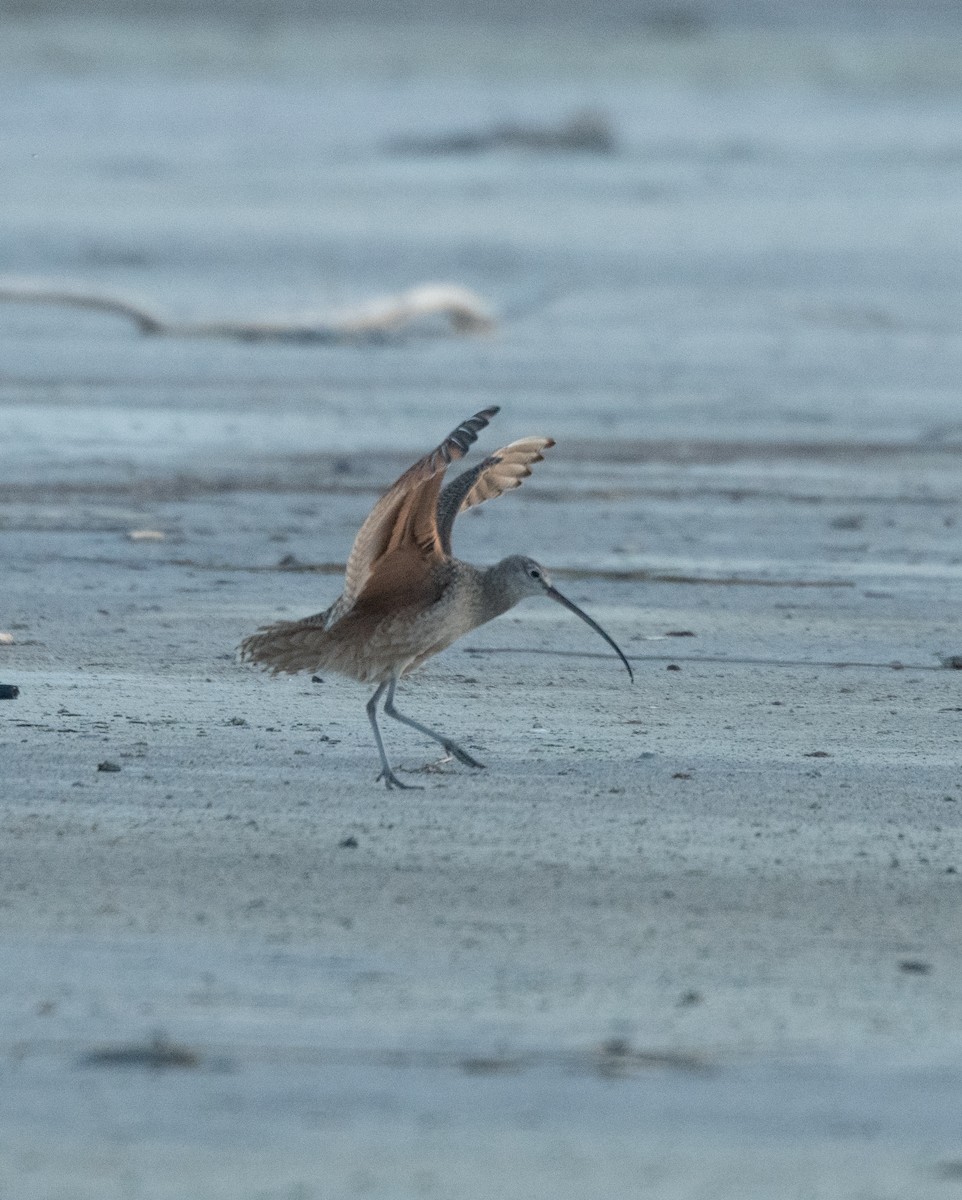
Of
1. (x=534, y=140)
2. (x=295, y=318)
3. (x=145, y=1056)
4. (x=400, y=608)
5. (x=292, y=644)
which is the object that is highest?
(x=400, y=608)

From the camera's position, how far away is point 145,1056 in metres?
5.13

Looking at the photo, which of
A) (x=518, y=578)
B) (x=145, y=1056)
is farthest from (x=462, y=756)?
(x=145, y=1056)

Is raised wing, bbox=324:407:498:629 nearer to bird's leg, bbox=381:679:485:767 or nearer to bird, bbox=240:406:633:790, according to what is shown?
bird, bbox=240:406:633:790

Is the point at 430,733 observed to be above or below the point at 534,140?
above

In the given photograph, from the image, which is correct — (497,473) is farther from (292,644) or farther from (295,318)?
(295,318)

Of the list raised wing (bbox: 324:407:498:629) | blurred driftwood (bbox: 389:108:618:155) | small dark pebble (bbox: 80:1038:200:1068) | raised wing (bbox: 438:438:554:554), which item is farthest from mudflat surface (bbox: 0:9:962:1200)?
blurred driftwood (bbox: 389:108:618:155)

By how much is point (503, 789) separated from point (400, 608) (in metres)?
0.67

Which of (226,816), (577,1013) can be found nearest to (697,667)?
(226,816)

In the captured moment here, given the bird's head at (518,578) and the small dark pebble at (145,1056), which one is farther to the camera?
the bird's head at (518,578)

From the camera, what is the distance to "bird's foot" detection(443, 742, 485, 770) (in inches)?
300

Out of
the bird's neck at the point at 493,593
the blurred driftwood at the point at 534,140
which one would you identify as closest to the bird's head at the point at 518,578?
the bird's neck at the point at 493,593

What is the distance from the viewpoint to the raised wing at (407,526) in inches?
279

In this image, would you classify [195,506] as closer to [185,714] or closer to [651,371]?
[185,714]

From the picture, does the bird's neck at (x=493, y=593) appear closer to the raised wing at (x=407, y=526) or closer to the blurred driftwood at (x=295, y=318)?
the raised wing at (x=407, y=526)
